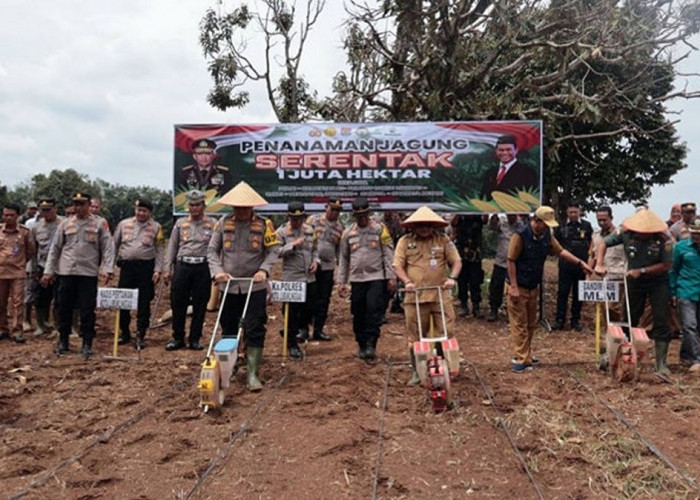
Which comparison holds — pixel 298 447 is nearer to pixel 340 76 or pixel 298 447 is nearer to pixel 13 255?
pixel 13 255

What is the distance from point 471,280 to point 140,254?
437cm

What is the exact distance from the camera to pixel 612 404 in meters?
4.77

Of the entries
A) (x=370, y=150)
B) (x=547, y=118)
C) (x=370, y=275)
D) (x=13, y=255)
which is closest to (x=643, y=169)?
(x=547, y=118)

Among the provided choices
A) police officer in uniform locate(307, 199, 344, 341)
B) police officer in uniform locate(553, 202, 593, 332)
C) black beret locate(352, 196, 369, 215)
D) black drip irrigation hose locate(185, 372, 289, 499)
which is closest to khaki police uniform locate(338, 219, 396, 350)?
black beret locate(352, 196, 369, 215)

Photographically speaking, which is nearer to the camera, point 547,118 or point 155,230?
point 155,230

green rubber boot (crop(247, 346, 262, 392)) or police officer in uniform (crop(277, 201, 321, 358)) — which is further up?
police officer in uniform (crop(277, 201, 321, 358))

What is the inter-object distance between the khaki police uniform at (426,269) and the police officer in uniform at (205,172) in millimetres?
3721

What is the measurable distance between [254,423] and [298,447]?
56 centimetres

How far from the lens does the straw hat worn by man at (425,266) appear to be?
527cm

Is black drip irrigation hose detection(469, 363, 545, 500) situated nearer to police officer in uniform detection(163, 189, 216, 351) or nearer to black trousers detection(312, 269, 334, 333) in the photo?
black trousers detection(312, 269, 334, 333)

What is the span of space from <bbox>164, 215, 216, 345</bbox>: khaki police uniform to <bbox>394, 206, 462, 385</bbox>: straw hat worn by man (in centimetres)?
222

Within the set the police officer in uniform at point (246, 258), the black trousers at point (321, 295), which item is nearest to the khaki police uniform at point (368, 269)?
the black trousers at point (321, 295)

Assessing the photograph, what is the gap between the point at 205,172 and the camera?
827 centimetres

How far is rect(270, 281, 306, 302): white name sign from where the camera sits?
20.4 ft
